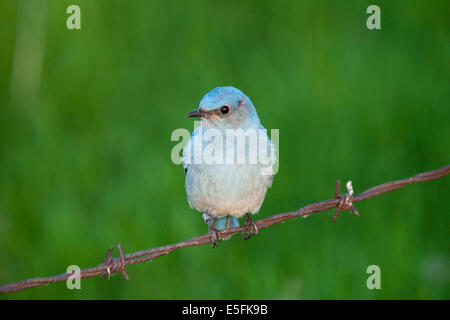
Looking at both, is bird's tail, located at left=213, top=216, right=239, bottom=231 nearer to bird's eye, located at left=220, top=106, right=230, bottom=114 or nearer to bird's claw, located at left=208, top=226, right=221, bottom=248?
bird's claw, located at left=208, top=226, right=221, bottom=248

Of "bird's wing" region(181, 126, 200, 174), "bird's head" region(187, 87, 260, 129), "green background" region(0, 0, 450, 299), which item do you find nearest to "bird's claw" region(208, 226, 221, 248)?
"bird's wing" region(181, 126, 200, 174)

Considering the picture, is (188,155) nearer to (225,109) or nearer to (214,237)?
(225,109)

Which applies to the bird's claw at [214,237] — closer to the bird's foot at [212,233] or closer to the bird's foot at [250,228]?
the bird's foot at [212,233]

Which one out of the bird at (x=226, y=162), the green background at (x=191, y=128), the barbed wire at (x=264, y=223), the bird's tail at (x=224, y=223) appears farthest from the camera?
the green background at (x=191, y=128)

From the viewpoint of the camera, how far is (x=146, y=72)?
25.5ft

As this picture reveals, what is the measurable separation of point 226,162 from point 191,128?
259 centimetres

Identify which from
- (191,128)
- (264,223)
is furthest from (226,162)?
(191,128)

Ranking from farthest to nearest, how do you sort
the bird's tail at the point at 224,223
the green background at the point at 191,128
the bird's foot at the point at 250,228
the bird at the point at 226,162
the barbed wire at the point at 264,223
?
the green background at the point at 191,128 < the bird's tail at the point at 224,223 < the bird's foot at the point at 250,228 < the bird at the point at 226,162 < the barbed wire at the point at 264,223

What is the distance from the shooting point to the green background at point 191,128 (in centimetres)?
601

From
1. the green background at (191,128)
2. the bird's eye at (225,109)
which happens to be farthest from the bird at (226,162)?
the green background at (191,128)

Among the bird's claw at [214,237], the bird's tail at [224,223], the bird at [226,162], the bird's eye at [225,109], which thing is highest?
the bird's eye at [225,109]

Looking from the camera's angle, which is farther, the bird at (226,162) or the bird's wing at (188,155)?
the bird's wing at (188,155)
